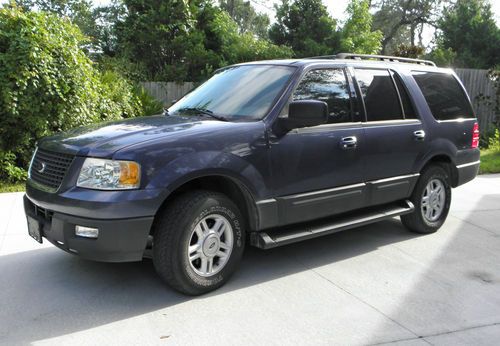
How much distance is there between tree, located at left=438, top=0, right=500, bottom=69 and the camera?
2197 cm

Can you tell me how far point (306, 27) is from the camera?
1661 centimetres

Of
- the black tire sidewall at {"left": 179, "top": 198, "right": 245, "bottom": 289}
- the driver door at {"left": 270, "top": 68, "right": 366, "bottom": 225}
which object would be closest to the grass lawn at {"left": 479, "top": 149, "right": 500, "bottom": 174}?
the driver door at {"left": 270, "top": 68, "right": 366, "bottom": 225}

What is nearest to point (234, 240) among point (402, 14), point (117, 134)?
point (117, 134)

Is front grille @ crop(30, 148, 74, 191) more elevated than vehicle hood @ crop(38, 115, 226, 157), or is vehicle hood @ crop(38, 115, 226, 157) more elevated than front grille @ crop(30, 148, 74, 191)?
vehicle hood @ crop(38, 115, 226, 157)

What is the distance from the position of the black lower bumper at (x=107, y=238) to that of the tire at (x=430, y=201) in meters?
3.34

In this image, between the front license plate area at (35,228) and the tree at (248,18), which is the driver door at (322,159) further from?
the tree at (248,18)

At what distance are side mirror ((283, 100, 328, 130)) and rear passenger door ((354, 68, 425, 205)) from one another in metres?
0.92

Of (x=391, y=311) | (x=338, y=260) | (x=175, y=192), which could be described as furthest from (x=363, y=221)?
(x=175, y=192)

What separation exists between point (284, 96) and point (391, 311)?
1984mm

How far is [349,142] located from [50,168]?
265 centimetres

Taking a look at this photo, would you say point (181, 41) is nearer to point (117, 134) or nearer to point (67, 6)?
point (117, 134)

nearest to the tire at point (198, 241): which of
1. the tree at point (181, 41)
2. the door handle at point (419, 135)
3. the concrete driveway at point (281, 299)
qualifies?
the concrete driveway at point (281, 299)

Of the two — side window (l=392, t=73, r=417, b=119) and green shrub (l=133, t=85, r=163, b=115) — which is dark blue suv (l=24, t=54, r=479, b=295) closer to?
side window (l=392, t=73, r=417, b=119)

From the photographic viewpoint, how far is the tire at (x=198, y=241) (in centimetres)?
381
